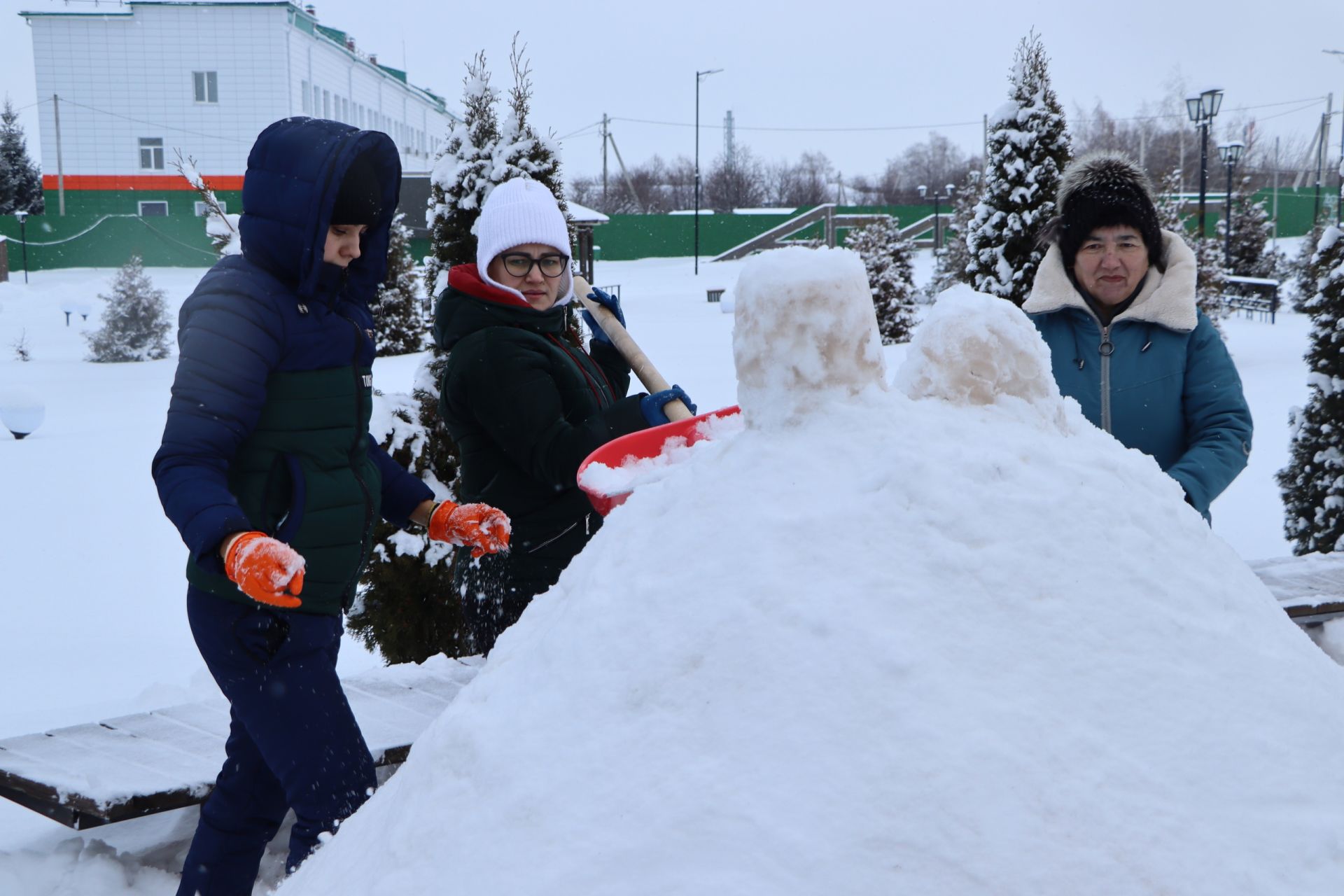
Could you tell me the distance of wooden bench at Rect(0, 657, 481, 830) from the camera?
104 inches

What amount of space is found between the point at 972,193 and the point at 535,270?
23.0 metres

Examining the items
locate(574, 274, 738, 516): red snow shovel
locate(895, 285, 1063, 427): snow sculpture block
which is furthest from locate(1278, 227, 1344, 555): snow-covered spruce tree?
locate(895, 285, 1063, 427): snow sculpture block

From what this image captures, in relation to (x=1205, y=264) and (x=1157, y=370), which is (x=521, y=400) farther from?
(x=1205, y=264)

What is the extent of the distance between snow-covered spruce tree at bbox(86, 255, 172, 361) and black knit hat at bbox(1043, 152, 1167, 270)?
1877 cm

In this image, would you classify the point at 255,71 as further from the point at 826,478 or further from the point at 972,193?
the point at 826,478

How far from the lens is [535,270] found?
114 inches

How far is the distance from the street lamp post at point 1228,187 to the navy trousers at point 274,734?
26.7 metres

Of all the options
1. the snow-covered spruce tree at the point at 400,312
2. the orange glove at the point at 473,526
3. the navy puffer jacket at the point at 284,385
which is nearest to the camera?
the navy puffer jacket at the point at 284,385

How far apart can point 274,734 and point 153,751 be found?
3.82ft

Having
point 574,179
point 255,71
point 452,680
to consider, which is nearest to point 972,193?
point 452,680

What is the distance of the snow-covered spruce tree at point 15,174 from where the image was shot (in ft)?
140

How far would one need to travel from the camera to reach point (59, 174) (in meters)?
38.4

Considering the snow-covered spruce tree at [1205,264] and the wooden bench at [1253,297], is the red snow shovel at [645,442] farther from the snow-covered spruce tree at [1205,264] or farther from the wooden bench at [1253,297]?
the wooden bench at [1253,297]

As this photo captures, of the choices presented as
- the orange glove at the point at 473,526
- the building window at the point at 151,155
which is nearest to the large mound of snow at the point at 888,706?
the orange glove at the point at 473,526
